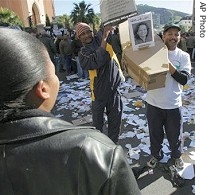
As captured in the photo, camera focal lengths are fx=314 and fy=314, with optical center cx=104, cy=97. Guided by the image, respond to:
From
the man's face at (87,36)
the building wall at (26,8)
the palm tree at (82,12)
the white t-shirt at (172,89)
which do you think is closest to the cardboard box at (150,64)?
the white t-shirt at (172,89)

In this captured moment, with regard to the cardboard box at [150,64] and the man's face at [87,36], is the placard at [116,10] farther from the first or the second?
the man's face at [87,36]

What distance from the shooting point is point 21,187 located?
941 mm

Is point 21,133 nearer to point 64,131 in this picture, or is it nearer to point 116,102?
point 64,131

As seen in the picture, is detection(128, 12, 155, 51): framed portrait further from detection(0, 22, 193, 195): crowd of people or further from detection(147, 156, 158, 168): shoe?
detection(0, 22, 193, 195): crowd of people

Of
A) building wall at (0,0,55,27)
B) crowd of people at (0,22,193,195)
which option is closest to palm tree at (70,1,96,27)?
building wall at (0,0,55,27)

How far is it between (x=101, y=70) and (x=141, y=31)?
2.95 feet

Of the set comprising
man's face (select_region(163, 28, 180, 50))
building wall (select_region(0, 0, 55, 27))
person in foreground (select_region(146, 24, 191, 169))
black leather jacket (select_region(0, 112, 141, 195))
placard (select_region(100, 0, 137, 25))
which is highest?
building wall (select_region(0, 0, 55, 27))

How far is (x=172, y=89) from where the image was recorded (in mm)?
3365

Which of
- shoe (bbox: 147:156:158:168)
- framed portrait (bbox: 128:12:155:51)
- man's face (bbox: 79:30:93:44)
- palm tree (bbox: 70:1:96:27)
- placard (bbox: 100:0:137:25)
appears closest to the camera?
placard (bbox: 100:0:137:25)

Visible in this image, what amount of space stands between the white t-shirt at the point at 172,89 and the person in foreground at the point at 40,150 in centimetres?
245

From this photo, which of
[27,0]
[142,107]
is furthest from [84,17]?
[142,107]

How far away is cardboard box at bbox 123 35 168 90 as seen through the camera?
286 centimetres

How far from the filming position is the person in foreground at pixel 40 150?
912 mm
